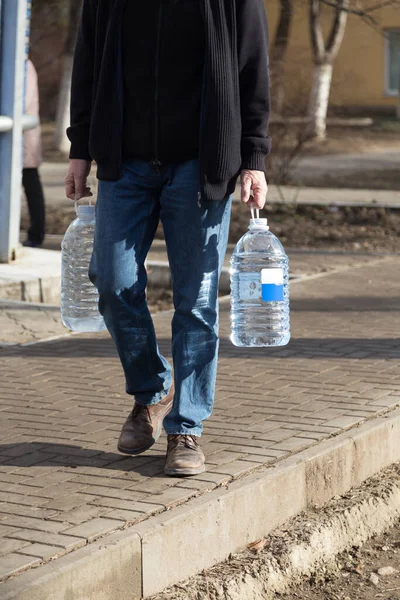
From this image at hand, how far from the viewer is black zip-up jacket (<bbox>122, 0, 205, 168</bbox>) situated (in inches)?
162

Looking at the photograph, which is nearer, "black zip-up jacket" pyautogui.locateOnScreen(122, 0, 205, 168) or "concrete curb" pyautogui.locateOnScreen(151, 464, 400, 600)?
"concrete curb" pyautogui.locateOnScreen(151, 464, 400, 600)

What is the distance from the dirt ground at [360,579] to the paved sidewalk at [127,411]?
47 cm

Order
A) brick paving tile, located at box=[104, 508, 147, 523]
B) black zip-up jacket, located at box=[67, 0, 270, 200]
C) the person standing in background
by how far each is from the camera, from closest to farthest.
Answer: brick paving tile, located at box=[104, 508, 147, 523] < black zip-up jacket, located at box=[67, 0, 270, 200] < the person standing in background

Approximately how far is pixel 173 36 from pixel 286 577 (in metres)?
1.97

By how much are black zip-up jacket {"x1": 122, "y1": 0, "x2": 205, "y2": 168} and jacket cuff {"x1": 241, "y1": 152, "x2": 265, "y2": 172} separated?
20 centimetres

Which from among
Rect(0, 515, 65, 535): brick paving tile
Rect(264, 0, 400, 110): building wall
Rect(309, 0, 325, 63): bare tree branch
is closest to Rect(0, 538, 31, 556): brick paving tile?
Rect(0, 515, 65, 535): brick paving tile

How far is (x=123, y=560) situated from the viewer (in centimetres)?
347

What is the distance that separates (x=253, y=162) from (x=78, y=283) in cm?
145

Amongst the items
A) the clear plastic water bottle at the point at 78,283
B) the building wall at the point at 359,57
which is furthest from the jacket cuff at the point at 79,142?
the building wall at the point at 359,57

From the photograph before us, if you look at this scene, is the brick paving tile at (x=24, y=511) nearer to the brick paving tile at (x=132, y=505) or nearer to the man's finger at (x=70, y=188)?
the brick paving tile at (x=132, y=505)

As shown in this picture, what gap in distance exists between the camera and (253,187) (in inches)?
169

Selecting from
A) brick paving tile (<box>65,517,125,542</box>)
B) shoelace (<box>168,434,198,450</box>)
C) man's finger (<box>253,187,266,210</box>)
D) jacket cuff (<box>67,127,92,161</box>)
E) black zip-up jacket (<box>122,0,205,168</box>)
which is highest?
black zip-up jacket (<box>122,0,205,168</box>)

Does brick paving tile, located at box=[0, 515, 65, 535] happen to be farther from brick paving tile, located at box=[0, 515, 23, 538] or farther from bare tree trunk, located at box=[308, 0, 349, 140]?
bare tree trunk, located at box=[308, 0, 349, 140]

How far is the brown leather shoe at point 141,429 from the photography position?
14.7ft
